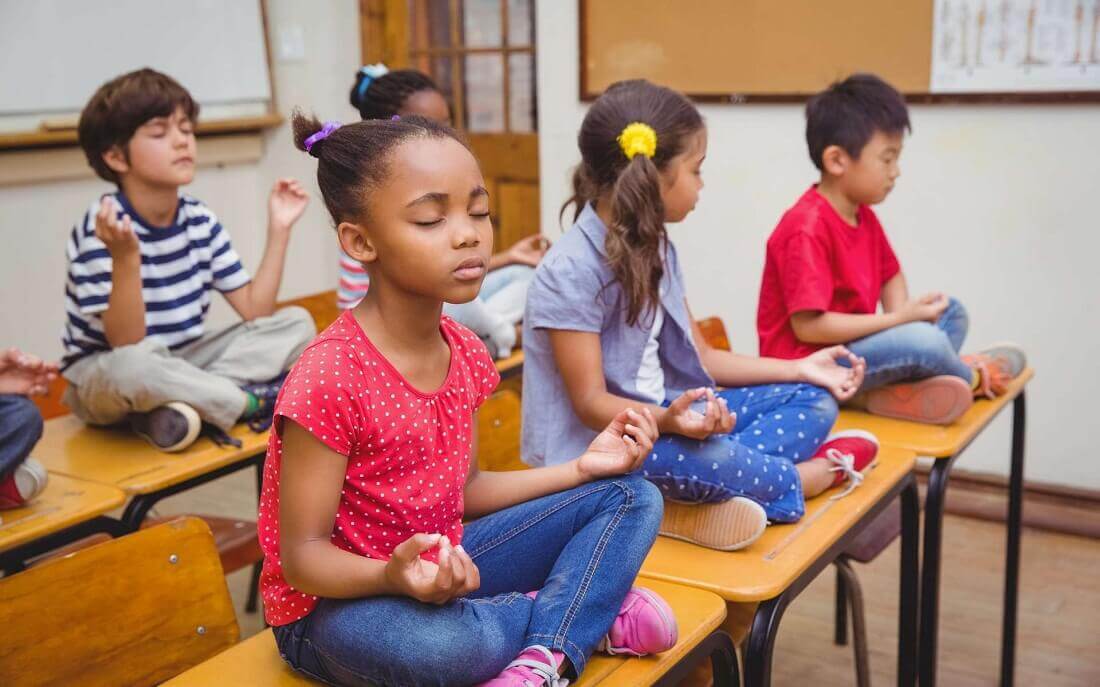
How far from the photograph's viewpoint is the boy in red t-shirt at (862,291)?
218cm

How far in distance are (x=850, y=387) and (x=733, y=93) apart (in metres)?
1.82

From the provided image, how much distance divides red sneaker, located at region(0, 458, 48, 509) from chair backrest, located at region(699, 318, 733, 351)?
53.0 inches

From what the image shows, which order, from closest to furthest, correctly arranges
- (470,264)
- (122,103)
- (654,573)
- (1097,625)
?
(470,264) → (654,573) → (122,103) → (1097,625)

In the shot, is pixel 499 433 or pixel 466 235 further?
pixel 499 433

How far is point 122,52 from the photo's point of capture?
13.6 ft

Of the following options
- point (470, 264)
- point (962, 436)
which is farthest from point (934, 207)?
point (470, 264)

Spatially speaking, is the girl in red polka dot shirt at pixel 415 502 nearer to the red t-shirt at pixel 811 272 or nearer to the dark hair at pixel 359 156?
the dark hair at pixel 359 156

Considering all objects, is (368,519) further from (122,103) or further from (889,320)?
(122,103)

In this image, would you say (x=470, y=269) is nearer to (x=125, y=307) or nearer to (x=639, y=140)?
(x=639, y=140)

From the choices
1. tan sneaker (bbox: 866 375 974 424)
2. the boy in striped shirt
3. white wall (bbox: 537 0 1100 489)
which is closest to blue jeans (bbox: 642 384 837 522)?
tan sneaker (bbox: 866 375 974 424)

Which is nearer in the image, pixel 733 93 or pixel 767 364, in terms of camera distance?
pixel 767 364

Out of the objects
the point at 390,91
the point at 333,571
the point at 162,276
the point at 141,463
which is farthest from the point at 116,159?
the point at 333,571

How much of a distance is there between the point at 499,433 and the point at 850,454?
61cm

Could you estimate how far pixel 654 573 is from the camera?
1.51 meters
